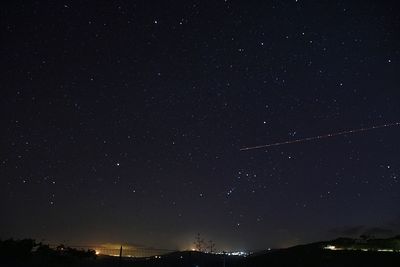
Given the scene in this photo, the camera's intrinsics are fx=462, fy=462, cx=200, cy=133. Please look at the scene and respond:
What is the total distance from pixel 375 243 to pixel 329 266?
10622 millimetres

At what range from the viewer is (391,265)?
22891 millimetres

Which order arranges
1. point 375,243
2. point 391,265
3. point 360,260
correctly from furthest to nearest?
point 375,243 < point 360,260 < point 391,265

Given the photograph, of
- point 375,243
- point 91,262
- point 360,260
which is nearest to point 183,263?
point 91,262

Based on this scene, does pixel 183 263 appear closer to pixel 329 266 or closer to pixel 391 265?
pixel 329 266

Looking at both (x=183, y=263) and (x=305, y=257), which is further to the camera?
(x=305, y=257)

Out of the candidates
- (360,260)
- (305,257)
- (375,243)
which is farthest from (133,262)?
(375,243)

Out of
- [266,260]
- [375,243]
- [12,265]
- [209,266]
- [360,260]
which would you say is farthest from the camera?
[375,243]

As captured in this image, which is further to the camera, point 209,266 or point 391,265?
point 209,266

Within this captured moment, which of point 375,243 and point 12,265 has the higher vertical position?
point 375,243

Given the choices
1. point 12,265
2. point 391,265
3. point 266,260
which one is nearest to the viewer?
point 12,265

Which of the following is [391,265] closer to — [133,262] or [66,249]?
[133,262]

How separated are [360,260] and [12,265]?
684 inches

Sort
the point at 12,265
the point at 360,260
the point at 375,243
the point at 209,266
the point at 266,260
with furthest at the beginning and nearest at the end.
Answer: the point at 375,243
the point at 266,260
the point at 209,266
the point at 360,260
the point at 12,265

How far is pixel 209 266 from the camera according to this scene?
86.0 ft
